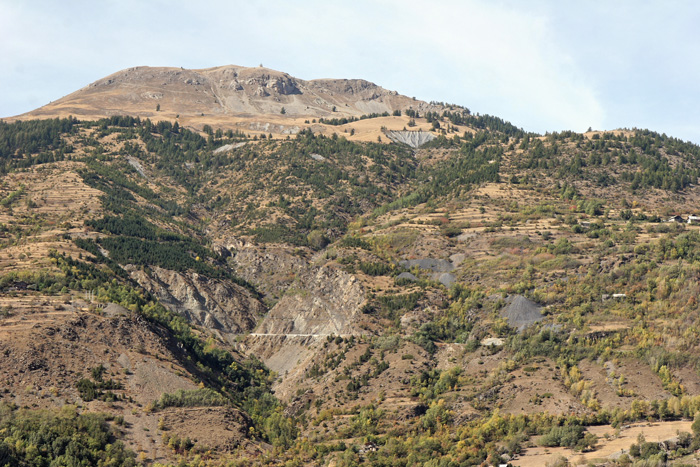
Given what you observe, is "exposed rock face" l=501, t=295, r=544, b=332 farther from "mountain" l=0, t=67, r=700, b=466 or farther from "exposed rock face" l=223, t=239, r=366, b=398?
"exposed rock face" l=223, t=239, r=366, b=398

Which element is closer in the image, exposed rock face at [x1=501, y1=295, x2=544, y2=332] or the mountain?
the mountain

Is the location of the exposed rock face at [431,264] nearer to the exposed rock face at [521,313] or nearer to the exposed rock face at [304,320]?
the exposed rock face at [304,320]

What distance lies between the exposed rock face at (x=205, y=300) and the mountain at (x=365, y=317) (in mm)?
399

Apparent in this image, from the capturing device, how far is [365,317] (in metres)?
119

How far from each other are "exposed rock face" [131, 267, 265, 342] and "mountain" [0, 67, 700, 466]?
0.40 metres

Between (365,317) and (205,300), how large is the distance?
1353 inches

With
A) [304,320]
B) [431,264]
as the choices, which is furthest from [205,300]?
[431,264]

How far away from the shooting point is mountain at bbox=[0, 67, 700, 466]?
3329 inches

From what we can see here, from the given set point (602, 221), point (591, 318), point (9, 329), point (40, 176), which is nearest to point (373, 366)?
point (591, 318)

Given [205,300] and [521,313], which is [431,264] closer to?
[521,313]

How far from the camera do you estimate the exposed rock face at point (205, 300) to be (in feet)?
440

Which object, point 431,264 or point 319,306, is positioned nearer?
point 319,306

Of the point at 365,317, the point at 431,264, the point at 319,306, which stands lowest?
the point at 365,317

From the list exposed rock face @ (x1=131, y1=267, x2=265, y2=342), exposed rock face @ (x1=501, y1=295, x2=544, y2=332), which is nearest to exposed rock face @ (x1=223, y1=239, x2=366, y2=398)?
exposed rock face @ (x1=131, y1=267, x2=265, y2=342)
